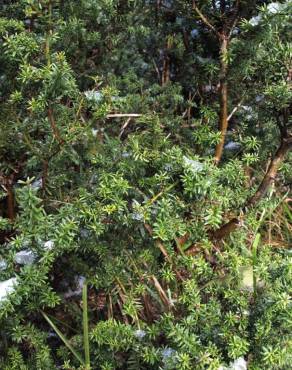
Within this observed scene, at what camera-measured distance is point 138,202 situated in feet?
5.44

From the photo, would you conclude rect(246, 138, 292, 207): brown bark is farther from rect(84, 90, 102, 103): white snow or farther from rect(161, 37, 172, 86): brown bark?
rect(161, 37, 172, 86): brown bark

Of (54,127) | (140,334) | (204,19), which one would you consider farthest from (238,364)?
(204,19)

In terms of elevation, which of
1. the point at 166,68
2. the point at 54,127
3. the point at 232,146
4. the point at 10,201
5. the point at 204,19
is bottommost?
the point at 10,201

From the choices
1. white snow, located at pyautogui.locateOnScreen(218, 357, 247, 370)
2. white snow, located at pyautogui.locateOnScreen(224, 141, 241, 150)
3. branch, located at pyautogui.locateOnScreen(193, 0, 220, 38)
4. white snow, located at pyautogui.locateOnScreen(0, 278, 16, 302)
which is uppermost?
branch, located at pyautogui.locateOnScreen(193, 0, 220, 38)

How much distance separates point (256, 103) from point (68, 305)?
1.04 metres

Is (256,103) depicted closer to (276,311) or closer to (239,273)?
(239,273)

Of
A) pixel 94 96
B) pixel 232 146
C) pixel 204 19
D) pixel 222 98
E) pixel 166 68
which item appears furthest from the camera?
pixel 166 68

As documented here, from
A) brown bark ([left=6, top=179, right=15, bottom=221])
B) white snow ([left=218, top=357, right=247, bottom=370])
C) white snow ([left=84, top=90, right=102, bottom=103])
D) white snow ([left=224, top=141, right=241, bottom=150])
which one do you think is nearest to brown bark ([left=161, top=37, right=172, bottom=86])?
white snow ([left=224, top=141, right=241, bottom=150])

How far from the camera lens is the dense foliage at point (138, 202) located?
1478 millimetres

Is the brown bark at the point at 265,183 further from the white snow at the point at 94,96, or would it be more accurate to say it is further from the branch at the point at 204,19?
the white snow at the point at 94,96

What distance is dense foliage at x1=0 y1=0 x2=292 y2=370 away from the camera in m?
1.48

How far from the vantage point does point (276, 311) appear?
1450 millimetres

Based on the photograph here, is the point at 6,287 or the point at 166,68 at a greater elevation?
the point at 166,68

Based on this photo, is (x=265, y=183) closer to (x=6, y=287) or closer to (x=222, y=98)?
(x=222, y=98)
